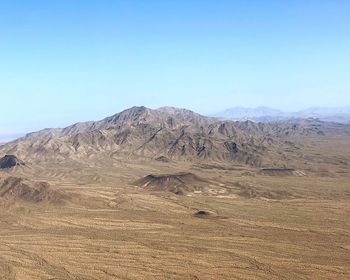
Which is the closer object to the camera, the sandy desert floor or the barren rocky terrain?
the sandy desert floor

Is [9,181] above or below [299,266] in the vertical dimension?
above

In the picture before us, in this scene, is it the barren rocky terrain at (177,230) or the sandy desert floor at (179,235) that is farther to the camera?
the barren rocky terrain at (177,230)

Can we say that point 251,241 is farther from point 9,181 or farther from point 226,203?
point 9,181

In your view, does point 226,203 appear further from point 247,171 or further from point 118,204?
point 247,171

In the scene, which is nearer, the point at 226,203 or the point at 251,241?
the point at 251,241

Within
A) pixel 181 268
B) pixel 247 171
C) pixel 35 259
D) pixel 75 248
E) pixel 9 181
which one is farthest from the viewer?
pixel 247 171

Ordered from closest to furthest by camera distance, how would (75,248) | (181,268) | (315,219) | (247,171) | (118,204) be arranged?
(181,268) < (75,248) < (315,219) < (118,204) < (247,171)

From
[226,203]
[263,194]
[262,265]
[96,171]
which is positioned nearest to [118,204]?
[226,203]

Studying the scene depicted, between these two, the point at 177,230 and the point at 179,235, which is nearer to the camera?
the point at 179,235

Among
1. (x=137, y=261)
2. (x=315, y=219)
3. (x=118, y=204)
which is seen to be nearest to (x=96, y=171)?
(x=118, y=204)
